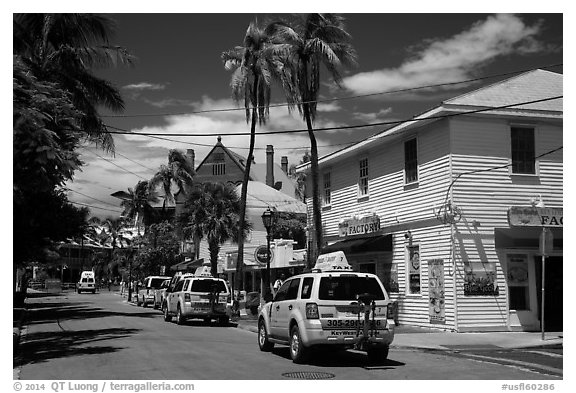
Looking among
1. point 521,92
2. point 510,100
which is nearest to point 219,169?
point 521,92

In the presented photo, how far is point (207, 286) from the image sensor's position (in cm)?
2477

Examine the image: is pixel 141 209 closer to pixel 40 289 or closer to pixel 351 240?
pixel 40 289

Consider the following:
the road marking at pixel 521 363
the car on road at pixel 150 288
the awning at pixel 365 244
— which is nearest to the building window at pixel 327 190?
the awning at pixel 365 244

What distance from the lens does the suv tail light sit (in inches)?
501

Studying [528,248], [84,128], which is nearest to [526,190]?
[528,248]

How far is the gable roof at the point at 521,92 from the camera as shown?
2006 centimetres

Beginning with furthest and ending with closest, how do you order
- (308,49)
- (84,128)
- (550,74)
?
(84,128) → (308,49) → (550,74)

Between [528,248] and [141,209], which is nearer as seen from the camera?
[528,248]

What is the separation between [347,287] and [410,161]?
1010 centimetres

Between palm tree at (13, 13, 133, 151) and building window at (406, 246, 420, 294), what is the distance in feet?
39.8

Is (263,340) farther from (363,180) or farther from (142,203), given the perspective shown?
(142,203)

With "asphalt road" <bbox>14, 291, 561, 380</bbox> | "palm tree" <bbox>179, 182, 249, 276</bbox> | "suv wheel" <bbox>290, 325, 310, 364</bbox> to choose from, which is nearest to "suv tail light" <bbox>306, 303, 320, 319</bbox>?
"suv wheel" <bbox>290, 325, 310, 364</bbox>

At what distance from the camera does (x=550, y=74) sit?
22078 millimetres

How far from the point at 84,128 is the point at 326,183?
34.7 feet
